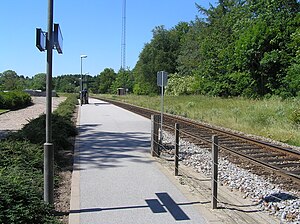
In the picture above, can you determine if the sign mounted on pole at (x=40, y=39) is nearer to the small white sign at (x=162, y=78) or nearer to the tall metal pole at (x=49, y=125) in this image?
the tall metal pole at (x=49, y=125)

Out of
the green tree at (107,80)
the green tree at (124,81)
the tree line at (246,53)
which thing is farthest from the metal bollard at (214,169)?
the green tree at (107,80)

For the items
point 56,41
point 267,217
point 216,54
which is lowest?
point 267,217

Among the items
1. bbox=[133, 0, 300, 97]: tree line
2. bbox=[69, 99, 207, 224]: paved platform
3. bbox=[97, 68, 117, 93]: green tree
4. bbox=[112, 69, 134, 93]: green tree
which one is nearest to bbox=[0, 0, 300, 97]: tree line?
bbox=[133, 0, 300, 97]: tree line

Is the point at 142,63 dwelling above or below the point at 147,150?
above

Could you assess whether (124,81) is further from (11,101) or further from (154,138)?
(154,138)

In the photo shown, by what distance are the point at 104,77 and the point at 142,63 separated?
82.5 meters

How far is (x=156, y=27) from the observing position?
92.5 meters

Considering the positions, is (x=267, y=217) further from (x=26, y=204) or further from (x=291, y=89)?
(x=291, y=89)

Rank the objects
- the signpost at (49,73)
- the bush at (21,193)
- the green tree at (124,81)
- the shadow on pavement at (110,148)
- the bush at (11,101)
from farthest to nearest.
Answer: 1. the green tree at (124,81)
2. the bush at (11,101)
3. the shadow on pavement at (110,148)
4. the signpost at (49,73)
5. the bush at (21,193)

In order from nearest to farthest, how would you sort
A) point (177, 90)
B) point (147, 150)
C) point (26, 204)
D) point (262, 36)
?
point (26, 204) < point (147, 150) < point (262, 36) < point (177, 90)

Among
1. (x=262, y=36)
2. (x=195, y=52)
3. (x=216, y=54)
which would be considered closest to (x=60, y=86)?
(x=195, y=52)

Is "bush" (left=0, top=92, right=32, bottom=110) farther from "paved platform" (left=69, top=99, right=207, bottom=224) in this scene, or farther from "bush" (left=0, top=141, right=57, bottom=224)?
"bush" (left=0, top=141, right=57, bottom=224)

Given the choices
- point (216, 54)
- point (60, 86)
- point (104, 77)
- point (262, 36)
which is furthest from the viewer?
point (104, 77)

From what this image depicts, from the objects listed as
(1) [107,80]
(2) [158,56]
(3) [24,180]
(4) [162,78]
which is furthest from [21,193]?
(1) [107,80]
